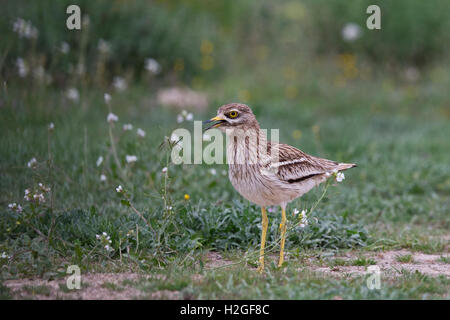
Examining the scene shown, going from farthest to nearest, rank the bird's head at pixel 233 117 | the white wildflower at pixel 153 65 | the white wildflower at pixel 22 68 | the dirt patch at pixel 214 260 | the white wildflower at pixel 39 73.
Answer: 1. the white wildflower at pixel 153 65
2. the white wildflower at pixel 39 73
3. the white wildflower at pixel 22 68
4. the dirt patch at pixel 214 260
5. the bird's head at pixel 233 117

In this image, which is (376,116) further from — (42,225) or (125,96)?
(42,225)

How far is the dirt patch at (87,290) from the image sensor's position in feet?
14.5

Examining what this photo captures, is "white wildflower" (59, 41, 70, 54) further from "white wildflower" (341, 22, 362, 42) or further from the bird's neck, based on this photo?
"white wildflower" (341, 22, 362, 42)

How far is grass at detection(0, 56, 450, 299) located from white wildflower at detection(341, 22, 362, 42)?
1587 millimetres

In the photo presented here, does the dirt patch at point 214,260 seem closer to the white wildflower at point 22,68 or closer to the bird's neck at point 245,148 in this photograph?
the bird's neck at point 245,148

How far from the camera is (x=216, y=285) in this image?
181 inches

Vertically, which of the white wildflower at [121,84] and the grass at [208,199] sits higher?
the white wildflower at [121,84]

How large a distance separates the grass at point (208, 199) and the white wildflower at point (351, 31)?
62.5 inches

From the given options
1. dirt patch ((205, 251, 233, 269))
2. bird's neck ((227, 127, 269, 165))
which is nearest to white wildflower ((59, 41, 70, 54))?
dirt patch ((205, 251, 233, 269))

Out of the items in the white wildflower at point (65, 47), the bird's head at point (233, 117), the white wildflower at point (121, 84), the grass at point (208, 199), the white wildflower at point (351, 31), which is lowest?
the grass at point (208, 199)

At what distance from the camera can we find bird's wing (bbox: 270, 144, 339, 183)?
516 cm

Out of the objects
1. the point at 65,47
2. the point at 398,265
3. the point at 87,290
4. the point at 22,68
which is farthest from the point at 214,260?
the point at 65,47

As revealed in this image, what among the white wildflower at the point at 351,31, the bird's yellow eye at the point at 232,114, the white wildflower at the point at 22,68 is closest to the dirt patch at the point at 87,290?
the bird's yellow eye at the point at 232,114
